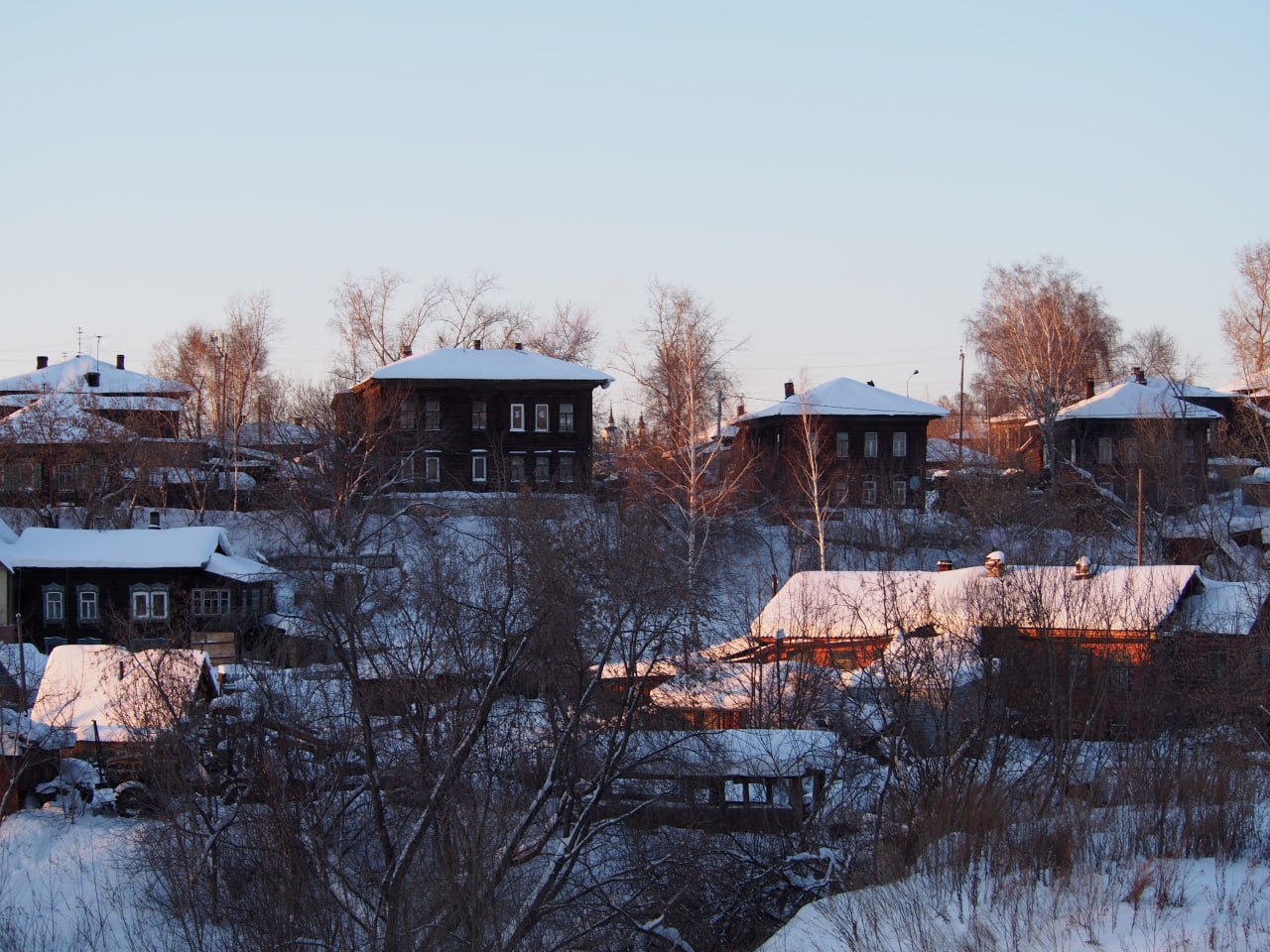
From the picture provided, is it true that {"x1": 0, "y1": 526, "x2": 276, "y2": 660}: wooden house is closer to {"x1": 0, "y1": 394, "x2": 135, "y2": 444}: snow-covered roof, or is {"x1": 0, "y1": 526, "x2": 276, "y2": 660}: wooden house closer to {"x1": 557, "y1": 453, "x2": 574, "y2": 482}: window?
{"x1": 0, "y1": 394, "x2": 135, "y2": 444}: snow-covered roof

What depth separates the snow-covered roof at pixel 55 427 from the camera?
42.2m

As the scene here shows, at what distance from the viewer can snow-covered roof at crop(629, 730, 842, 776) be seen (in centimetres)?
1441

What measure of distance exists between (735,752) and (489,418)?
31337 mm

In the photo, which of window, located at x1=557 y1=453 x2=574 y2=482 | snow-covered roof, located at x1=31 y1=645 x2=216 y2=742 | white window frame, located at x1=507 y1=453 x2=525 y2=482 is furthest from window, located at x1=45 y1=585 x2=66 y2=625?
window, located at x1=557 y1=453 x2=574 y2=482

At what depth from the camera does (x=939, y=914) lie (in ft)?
35.7

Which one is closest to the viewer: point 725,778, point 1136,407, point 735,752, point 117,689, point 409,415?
point 725,778

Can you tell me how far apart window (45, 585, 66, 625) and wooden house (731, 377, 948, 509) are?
23.6m

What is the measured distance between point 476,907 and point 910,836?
17.6ft

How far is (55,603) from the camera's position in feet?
112

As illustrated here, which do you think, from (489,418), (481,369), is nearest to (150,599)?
(489,418)

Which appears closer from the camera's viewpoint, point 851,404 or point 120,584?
point 120,584

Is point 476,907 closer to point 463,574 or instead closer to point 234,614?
point 463,574

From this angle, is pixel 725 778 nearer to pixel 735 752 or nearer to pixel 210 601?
pixel 735 752

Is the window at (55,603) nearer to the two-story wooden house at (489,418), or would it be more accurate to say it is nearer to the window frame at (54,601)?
the window frame at (54,601)
